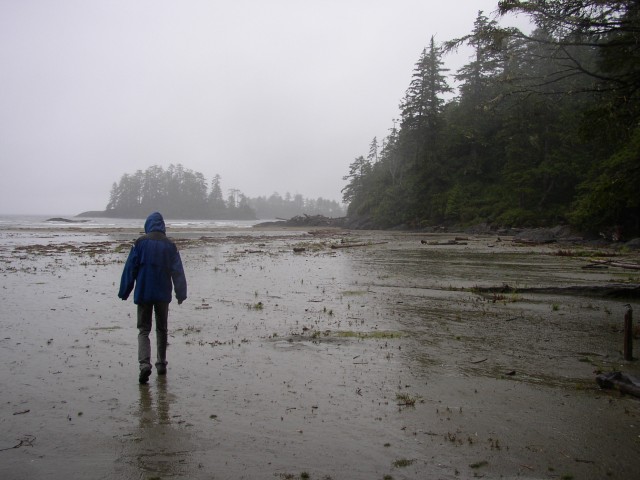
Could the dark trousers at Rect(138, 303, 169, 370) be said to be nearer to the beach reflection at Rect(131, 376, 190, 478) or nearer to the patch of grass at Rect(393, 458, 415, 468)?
the beach reflection at Rect(131, 376, 190, 478)

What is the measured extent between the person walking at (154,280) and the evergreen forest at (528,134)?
23.1ft

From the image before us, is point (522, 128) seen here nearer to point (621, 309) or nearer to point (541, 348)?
point (621, 309)

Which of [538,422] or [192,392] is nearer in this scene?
[538,422]

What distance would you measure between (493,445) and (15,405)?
4875mm

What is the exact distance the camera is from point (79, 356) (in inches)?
242

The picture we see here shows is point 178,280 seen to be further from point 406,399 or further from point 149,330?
point 406,399

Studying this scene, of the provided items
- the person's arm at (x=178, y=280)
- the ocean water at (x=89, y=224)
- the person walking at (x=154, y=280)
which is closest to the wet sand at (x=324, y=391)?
the person walking at (x=154, y=280)

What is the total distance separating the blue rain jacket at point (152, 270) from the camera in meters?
5.61

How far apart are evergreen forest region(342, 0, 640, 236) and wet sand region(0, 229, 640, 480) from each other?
4.73 metres

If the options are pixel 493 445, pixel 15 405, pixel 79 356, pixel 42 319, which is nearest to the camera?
pixel 493 445

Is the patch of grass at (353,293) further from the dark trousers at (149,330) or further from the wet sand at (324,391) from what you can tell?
the dark trousers at (149,330)

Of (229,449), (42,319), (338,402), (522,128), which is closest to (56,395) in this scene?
(229,449)

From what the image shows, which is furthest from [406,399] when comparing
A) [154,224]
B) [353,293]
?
[353,293]

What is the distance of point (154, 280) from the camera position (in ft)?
18.5
